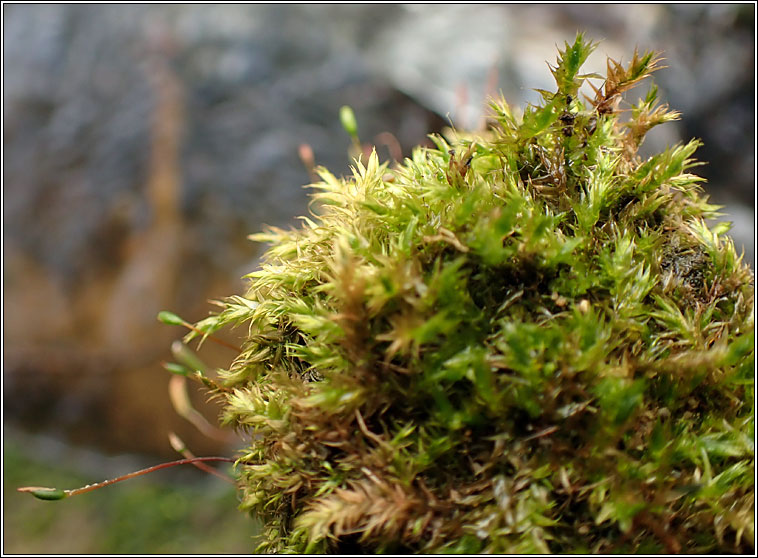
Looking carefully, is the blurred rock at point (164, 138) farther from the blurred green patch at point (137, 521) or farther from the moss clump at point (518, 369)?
the moss clump at point (518, 369)

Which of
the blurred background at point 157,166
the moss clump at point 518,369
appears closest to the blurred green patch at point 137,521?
the blurred background at point 157,166

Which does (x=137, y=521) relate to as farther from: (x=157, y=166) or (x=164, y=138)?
(x=164, y=138)

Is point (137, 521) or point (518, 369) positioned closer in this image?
point (518, 369)

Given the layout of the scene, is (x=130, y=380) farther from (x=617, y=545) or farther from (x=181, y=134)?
(x=617, y=545)

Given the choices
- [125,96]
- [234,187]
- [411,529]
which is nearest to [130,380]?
[234,187]

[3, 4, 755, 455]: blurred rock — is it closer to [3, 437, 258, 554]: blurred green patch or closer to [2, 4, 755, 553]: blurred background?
[2, 4, 755, 553]: blurred background

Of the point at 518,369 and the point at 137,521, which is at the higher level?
the point at 518,369

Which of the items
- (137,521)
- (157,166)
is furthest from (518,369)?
(157,166)

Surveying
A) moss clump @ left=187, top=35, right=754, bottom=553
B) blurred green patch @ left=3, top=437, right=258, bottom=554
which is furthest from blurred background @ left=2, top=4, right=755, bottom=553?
moss clump @ left=187, top=35, right=754, bottom=553
